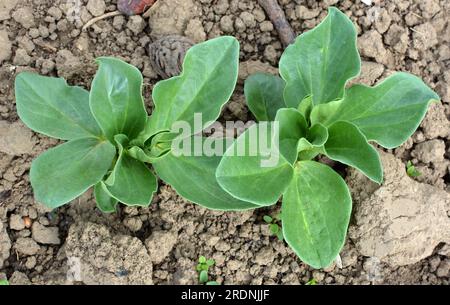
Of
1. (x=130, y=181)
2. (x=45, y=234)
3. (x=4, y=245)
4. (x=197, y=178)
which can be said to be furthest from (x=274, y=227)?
(x=4, y=245)

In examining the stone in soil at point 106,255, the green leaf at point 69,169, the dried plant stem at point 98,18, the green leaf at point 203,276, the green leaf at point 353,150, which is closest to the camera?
the green leaf at point 353,150

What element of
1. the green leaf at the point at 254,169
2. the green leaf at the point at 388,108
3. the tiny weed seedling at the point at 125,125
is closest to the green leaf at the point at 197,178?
the tiny weed seedling at the point at 125,125

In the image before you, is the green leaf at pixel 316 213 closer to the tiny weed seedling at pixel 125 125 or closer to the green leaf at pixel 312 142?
the green leaf at pixel 312 142

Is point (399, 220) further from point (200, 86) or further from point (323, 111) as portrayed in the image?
point (200, 86)

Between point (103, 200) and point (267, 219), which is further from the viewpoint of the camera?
point (267, 219)

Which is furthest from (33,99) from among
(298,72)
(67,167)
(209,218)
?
(298,72)

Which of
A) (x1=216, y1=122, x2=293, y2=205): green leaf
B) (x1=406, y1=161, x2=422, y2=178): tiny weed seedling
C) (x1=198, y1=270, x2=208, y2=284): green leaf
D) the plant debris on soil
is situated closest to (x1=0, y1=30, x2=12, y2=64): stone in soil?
the plant debris on soil

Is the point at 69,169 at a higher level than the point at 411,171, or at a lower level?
higher
